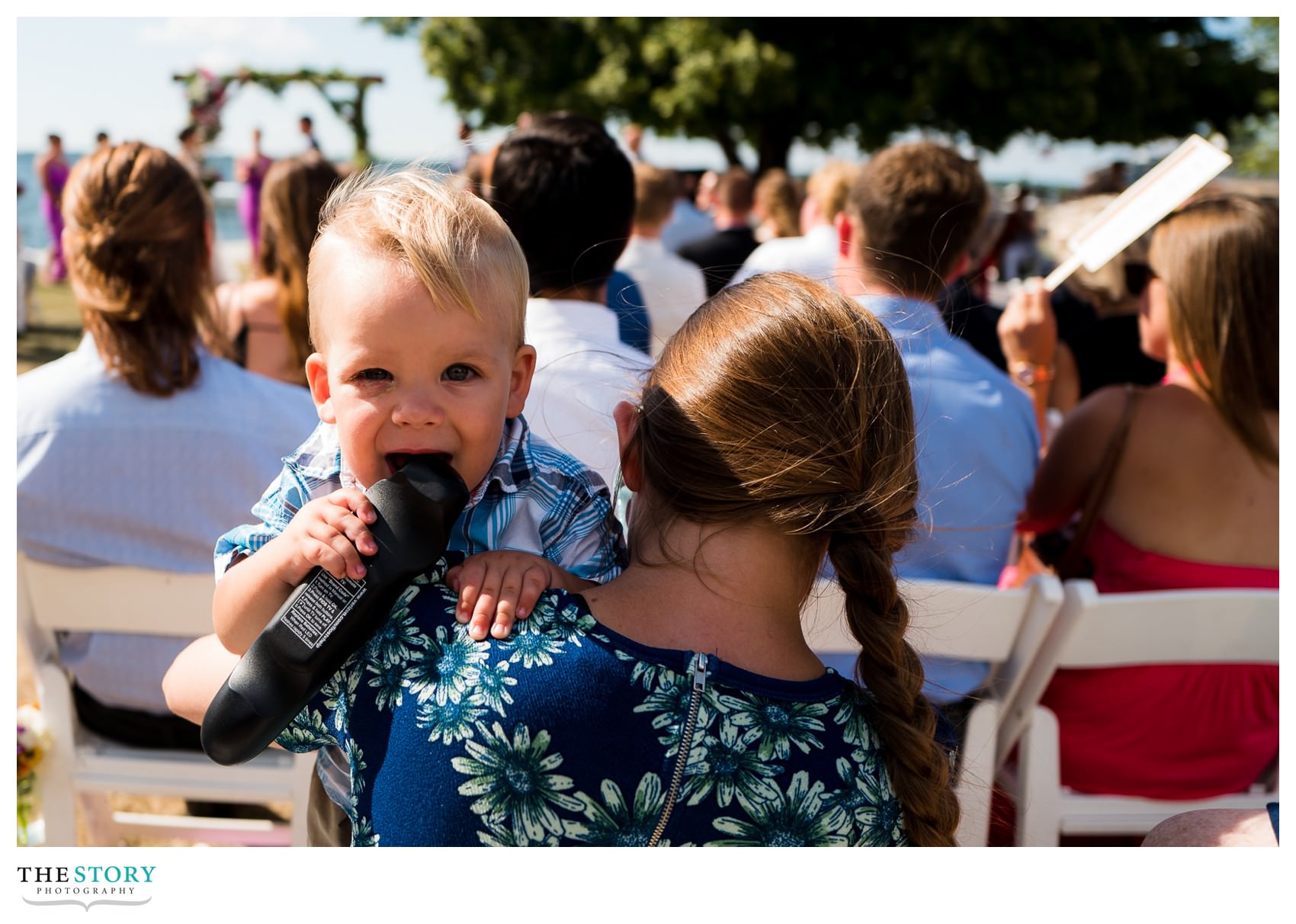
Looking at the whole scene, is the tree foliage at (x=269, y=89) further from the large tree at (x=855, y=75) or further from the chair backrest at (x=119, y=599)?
the chair backrest at (x=119, y=599)

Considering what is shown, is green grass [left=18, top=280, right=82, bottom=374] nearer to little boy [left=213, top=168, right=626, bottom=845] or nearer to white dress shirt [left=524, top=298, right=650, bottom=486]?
white dress shirt [left=524, top=298, right=650, bottom=486]

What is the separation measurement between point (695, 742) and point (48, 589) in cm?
182

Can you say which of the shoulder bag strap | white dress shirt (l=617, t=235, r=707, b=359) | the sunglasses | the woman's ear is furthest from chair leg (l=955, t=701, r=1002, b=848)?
white dress shirt (l=617, t=235, r=707, b=359)

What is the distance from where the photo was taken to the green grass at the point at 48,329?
1008cm

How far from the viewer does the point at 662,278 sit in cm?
580

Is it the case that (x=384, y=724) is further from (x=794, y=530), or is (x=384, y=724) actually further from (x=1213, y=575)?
(x=1213, y=575)

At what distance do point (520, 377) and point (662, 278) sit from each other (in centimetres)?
427

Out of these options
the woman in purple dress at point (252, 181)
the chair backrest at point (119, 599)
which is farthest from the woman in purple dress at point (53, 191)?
the chair backrest at point (119, 599)

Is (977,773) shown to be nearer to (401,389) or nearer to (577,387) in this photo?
(577,387)

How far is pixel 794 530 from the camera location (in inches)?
54.1

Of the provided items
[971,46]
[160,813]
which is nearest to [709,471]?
[160,813]

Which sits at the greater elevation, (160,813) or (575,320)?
(575,320)

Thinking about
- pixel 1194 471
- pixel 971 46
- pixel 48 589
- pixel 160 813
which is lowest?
pixel 160 813

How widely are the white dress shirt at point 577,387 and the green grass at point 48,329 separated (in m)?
7.69
